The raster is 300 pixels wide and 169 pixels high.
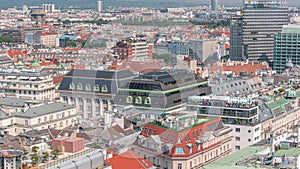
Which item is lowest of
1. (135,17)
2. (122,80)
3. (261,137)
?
(261,137)

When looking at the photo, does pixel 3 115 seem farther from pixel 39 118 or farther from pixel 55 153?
pixel 55 153

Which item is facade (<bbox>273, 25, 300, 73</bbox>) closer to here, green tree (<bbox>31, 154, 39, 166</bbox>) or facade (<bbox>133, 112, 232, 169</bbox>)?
facade (<bbox>133, 112, 232, 169</bbox>)

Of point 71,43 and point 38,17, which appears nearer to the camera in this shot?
point 71,43

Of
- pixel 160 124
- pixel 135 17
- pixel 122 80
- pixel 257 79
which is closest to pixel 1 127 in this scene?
pixel 122 80

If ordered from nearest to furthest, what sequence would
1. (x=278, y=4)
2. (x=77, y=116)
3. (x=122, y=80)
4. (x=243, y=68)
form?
(x=122, y=80) → (x=77, y=116) → (x=243, y=68) → (x=278, y=4)

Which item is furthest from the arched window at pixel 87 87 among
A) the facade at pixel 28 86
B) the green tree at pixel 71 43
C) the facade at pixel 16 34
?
the facade at pixel 16 34

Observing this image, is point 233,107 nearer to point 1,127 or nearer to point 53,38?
point 1,127

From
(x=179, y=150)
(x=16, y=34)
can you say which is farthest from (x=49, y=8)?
(x=179, y=150)

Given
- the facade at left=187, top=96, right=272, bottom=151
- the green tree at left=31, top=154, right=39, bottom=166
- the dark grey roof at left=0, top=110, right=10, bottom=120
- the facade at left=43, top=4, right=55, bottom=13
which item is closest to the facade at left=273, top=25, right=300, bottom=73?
the facade at left=187, top=96, right=272, bottom=151
